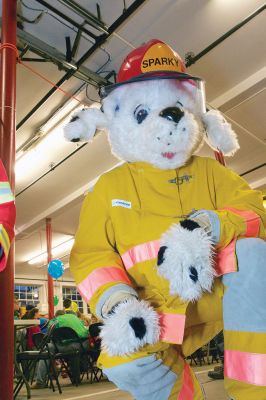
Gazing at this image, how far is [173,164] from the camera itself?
1.31 metres

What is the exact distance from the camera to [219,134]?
1.45 meters

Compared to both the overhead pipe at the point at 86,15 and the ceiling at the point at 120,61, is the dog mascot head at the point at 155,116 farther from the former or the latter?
the ceiling at the point at 120,61

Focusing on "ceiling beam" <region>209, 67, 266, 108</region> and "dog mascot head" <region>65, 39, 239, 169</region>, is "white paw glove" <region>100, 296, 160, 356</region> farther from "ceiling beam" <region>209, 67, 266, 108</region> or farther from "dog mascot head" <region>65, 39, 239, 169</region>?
"ceiling beam" <region>209, 67, 266, 108</region>

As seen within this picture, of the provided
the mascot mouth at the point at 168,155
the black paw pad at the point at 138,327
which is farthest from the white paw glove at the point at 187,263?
the mascot mouth at the point at 168,155

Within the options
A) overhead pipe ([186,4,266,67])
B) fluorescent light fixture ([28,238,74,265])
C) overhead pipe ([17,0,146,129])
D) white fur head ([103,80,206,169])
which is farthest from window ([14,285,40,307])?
white fur head ([103,80,206,169])

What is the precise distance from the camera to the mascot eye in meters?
1.34

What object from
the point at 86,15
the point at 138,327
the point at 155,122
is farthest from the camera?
the point at 86,15

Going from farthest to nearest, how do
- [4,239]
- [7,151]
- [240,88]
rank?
[240,88], [7,151], [4,239]

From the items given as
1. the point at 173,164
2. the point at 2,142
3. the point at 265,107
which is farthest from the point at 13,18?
the point at 265,107

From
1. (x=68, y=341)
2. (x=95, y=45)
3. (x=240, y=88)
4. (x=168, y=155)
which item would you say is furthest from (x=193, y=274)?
(x=240, y=88)

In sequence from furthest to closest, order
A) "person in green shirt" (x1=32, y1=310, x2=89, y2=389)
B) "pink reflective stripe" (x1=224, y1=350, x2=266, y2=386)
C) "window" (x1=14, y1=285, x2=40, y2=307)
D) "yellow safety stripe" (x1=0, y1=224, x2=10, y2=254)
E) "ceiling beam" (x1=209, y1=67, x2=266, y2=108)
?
"window" (x1=14, y1=285, x2=40, y2=307) < "ceiling beam" (x1=209, y1=67, x2=266, y2=108) < "person in green shirt" (x1=32, y1=310, x2=89, y2=389) < "yellow safety stripe" (x1=0, y1=224, x2=10, y2=254) < "pink reflective stripe" (x1=224, y1=350, x2=266, y2=386)

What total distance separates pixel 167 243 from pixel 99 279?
262 mm

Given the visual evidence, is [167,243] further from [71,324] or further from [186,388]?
[71,324]

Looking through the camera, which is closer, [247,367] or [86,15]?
[247,367]
